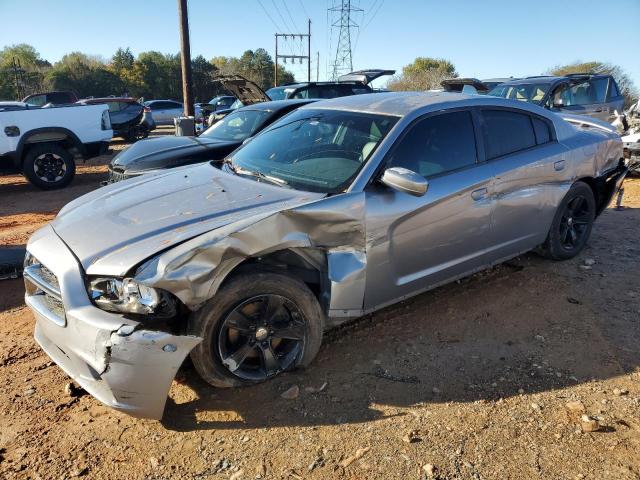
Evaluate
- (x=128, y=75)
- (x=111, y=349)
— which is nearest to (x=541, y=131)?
(x=111, y=349)

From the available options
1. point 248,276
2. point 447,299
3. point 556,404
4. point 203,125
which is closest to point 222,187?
point 248,276

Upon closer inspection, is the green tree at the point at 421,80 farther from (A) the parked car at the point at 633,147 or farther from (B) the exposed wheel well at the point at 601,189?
(B) the exposed wheel well at the point at 601,189

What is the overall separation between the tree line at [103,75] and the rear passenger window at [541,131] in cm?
3251

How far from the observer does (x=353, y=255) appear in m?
3.07

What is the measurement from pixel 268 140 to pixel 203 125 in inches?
441

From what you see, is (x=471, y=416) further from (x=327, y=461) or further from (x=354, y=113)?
(x=354, y=113)

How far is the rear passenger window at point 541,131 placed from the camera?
14.4 ft

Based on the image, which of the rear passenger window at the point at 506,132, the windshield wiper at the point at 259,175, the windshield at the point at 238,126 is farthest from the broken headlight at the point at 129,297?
the windshield at the point at 238,126

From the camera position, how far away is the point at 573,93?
37.3 feet

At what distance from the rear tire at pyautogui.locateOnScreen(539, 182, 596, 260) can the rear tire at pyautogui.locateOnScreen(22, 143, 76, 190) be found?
8.75m

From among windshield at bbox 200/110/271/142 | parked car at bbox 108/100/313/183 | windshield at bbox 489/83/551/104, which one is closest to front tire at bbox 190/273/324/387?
parked car at bbox 108/100/313/183

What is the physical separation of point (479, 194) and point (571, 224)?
1.81 m

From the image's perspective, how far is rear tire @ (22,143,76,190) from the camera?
364 inches

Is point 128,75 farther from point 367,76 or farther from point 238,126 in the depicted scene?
point 238,126
